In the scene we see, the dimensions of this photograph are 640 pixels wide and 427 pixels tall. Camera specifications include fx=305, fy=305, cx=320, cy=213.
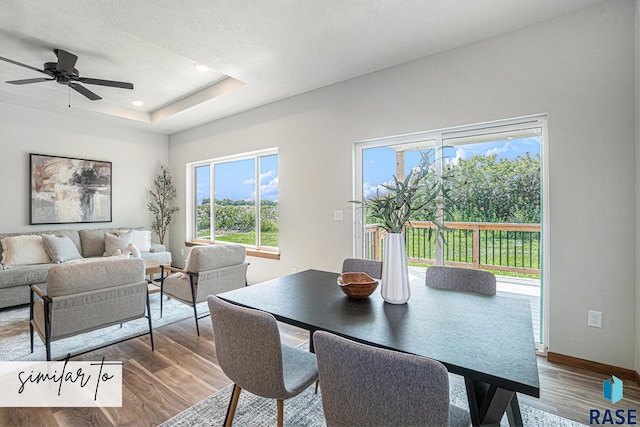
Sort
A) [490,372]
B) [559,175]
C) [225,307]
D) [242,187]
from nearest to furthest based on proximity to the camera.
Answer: [490,372] → [225,307] → [559,175] → [242,187]

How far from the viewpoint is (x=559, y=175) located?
2.31m

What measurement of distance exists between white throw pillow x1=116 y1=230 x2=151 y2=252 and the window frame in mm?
684

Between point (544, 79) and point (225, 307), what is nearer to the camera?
point (225, 307)

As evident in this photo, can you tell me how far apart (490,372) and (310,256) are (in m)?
2.94

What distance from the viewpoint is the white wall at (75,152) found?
4.22 m

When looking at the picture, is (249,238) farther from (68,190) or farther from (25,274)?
(68,190)

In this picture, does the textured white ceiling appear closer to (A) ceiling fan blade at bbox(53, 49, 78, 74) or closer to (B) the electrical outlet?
(A) ceiling fan blade at bbox(53, 49, 78, 74)

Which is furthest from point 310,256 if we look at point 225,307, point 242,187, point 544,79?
point 544,79

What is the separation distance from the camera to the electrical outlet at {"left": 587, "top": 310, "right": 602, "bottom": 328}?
217 cm

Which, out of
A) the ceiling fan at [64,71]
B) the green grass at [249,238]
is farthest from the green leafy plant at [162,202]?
the ceiling fan at [64,71]

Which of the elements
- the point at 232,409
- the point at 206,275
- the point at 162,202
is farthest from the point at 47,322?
the point at 162,202

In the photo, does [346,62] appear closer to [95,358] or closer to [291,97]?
[291,97]

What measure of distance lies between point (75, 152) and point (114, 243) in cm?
158

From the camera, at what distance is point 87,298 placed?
221 centimetres
